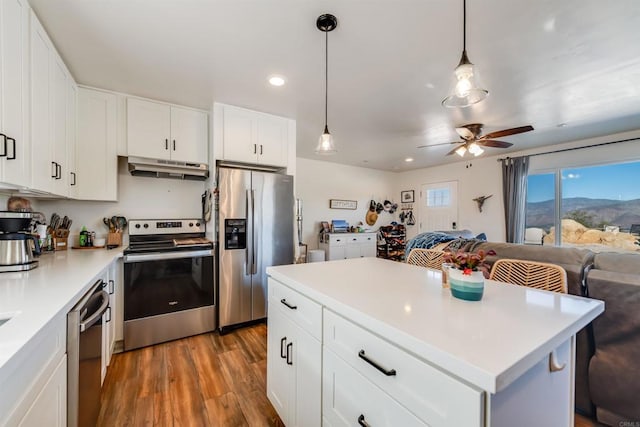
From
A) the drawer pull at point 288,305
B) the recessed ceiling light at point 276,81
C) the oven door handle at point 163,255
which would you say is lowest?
the drawer pull at point 288,305

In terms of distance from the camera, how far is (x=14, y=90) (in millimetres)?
1349

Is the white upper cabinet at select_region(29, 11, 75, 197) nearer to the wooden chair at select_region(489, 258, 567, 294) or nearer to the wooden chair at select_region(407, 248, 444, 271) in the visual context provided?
the wooden chair at select_region(407, 248, 444, 271)

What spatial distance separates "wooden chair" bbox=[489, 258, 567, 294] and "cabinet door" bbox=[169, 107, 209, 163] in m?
2.98

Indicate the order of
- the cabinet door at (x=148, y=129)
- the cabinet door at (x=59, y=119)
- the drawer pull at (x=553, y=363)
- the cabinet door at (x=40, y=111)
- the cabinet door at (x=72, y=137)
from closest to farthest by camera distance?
1. the drawer pull at (x=553, y=363)
2. the cabinet door at (x=40, y=111)
3. the cabinet door at (x=59, y=119)
4. the cabinet door at (x=72, y=137)
5. the cabinet door at (x=148, y=129)

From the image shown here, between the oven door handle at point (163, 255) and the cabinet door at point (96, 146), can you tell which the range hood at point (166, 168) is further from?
the oven door handle at point (163, 255)

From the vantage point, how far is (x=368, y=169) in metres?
6.73

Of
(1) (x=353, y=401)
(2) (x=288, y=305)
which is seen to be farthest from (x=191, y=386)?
(1) (x=353, y=401)

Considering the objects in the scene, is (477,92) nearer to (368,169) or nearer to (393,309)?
(393,309)

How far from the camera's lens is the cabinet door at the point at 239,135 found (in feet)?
9.42

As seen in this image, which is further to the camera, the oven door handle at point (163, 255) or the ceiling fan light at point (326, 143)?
the oven door handle at point (163, 255)

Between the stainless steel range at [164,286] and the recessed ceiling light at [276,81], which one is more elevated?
the recessed ceiling light at [276,81]

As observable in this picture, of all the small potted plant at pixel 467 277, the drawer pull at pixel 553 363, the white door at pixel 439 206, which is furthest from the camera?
the white door at pixel 439 206

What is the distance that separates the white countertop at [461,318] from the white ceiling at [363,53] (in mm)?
1568

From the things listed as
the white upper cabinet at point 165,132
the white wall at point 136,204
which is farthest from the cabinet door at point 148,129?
the white wall at point 136,204
